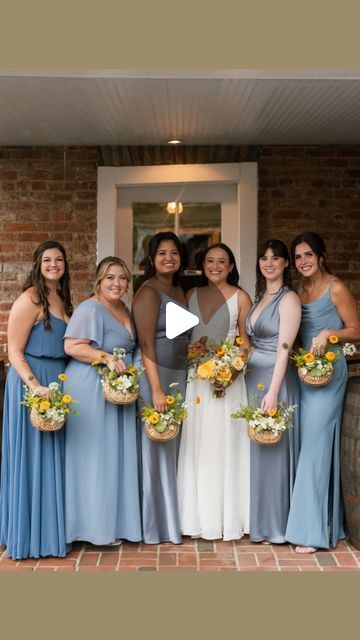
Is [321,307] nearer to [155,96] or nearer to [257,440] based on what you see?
[257,440]

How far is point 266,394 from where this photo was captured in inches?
158

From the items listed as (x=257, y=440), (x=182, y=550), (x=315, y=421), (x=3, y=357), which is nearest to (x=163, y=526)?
(x=182, y=550)

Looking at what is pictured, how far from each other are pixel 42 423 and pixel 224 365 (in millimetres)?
986

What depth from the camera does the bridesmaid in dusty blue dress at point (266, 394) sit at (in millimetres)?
4047

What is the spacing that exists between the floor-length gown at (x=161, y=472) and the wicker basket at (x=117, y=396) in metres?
0.29

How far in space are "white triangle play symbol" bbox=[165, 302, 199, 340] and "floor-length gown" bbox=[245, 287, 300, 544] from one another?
0.32m

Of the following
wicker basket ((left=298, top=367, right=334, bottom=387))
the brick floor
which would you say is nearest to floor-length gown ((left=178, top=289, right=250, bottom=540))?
the brick floor

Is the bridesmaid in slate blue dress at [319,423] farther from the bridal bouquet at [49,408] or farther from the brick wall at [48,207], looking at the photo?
the brick wall at [48,207]

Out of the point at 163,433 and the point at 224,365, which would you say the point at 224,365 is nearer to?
the point at 224,365

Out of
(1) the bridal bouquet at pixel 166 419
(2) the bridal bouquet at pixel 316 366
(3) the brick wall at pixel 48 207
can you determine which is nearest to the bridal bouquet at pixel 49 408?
(1) the bridal bouquet at pixel 166 419

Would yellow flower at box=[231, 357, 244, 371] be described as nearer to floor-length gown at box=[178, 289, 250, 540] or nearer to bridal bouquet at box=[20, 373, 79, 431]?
floor-length gown at box=[178, 289, 250, 540]

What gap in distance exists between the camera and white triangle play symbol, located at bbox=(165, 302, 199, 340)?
161 inches

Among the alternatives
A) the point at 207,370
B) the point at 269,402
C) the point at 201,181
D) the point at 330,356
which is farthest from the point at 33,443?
the point at 201,181

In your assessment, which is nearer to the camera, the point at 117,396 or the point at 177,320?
the point at 117,396
